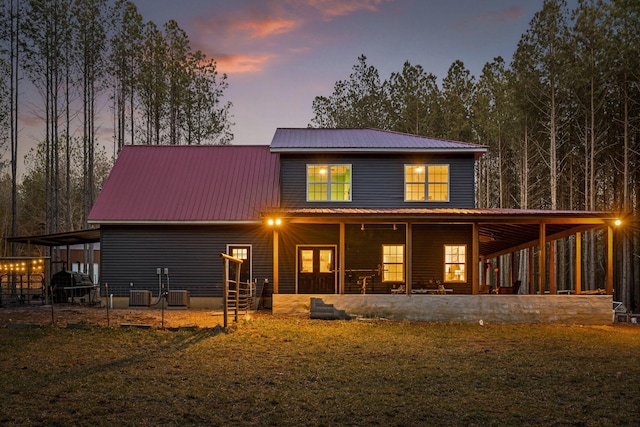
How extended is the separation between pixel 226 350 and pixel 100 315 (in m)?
8.29

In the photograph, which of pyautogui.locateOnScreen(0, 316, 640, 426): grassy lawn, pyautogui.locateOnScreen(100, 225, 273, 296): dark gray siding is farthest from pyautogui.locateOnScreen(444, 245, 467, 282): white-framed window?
pyautogui.locateOnScreen(100, 225, 273, 296): dark gray siding

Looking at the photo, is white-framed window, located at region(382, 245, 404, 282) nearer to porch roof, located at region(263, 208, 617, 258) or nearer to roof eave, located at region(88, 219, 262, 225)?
porch roof, located at region(263, 208, 617, 258)

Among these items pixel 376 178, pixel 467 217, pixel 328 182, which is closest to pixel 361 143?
pixel 376 178

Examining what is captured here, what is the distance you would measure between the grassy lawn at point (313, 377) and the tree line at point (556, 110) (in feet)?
29.2

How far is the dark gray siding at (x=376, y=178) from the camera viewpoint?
21719 mm

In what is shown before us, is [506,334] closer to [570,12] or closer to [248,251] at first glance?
[248,251]

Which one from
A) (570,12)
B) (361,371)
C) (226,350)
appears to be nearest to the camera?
(361,371)

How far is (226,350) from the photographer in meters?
11.9

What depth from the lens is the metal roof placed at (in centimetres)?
2141

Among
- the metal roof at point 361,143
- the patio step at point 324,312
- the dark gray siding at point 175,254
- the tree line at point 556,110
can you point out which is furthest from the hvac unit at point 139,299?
the tree line at point 556,110

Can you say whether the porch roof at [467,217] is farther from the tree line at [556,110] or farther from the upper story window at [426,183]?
the upper story window at [426,183]

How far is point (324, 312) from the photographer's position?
1784cm

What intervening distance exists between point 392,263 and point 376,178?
11.2 feet

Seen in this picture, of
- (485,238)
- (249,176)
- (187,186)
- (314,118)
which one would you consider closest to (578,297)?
(485,238)
